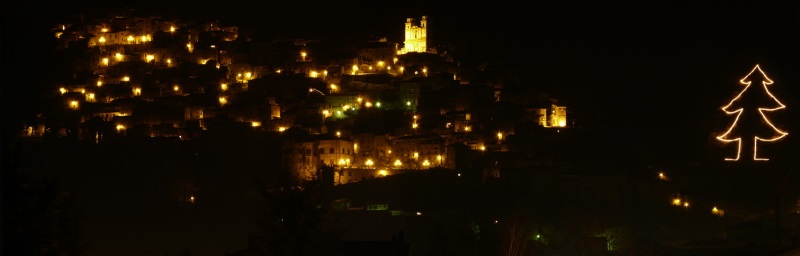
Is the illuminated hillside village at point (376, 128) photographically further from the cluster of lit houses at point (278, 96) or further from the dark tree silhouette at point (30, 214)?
the dark tree silhouette at point (30, 214)

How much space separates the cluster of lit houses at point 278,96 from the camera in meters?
45.1

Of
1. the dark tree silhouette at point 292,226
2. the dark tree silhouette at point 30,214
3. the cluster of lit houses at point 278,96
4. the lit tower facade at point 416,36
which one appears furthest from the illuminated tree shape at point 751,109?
the lit tower facade at point 416,36

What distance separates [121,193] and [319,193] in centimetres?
3736

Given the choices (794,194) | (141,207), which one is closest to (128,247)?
(141,207)

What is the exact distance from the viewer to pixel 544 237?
102 ft

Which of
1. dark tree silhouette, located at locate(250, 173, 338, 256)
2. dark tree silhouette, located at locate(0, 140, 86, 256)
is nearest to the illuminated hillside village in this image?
dark tree silhouette, located at locate(250, 173, 338, 256)

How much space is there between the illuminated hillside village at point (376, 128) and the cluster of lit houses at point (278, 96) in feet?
0.34

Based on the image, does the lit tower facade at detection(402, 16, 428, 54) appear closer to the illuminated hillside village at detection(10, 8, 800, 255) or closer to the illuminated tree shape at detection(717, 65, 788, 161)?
the illuminated hillside village at detection(10, 8, 800, 255)

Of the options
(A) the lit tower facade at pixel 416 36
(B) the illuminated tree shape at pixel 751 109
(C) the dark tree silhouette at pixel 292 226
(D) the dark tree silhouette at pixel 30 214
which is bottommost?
(C) the dark tree silhouette at pixel 292 226

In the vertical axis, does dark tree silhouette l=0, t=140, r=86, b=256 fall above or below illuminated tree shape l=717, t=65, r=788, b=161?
below

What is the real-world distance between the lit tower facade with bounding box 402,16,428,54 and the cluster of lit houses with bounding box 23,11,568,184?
6 centimetres

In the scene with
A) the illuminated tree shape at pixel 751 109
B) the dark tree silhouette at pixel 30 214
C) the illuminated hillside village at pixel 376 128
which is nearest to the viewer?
the dark tree silhouette at pixel 30 214

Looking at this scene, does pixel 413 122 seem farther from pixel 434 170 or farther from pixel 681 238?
pixel 681 238

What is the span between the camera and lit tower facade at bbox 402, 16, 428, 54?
61125 mm
